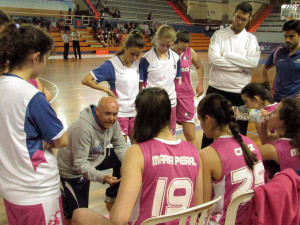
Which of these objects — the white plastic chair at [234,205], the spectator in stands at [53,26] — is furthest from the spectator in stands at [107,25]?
the white plastic chair at [234,205]

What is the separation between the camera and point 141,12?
24.3m

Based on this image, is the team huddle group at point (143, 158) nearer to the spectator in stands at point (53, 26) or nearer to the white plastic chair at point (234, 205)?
the white plastic chair at point (234, 205)

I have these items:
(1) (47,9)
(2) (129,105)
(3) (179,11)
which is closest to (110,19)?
(1) (47,9)

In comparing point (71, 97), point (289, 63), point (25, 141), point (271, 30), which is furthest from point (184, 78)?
point (271, 30)

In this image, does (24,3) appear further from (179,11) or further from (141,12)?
(179,11)

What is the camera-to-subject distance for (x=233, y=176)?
170cm

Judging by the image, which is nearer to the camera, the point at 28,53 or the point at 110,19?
the point at 28,53

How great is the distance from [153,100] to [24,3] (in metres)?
19.8

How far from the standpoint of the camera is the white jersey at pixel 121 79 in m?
3.12

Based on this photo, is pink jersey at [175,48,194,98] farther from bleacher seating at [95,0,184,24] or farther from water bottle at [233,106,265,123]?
bleacher seating at [95,0,184,24]

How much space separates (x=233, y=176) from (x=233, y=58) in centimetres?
179

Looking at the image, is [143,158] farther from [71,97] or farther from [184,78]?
[71,97]

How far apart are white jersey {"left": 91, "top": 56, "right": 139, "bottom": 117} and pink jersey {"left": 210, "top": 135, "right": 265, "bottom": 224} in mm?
1527

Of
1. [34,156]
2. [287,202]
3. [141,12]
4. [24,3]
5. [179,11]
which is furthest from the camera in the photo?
[179,11]
